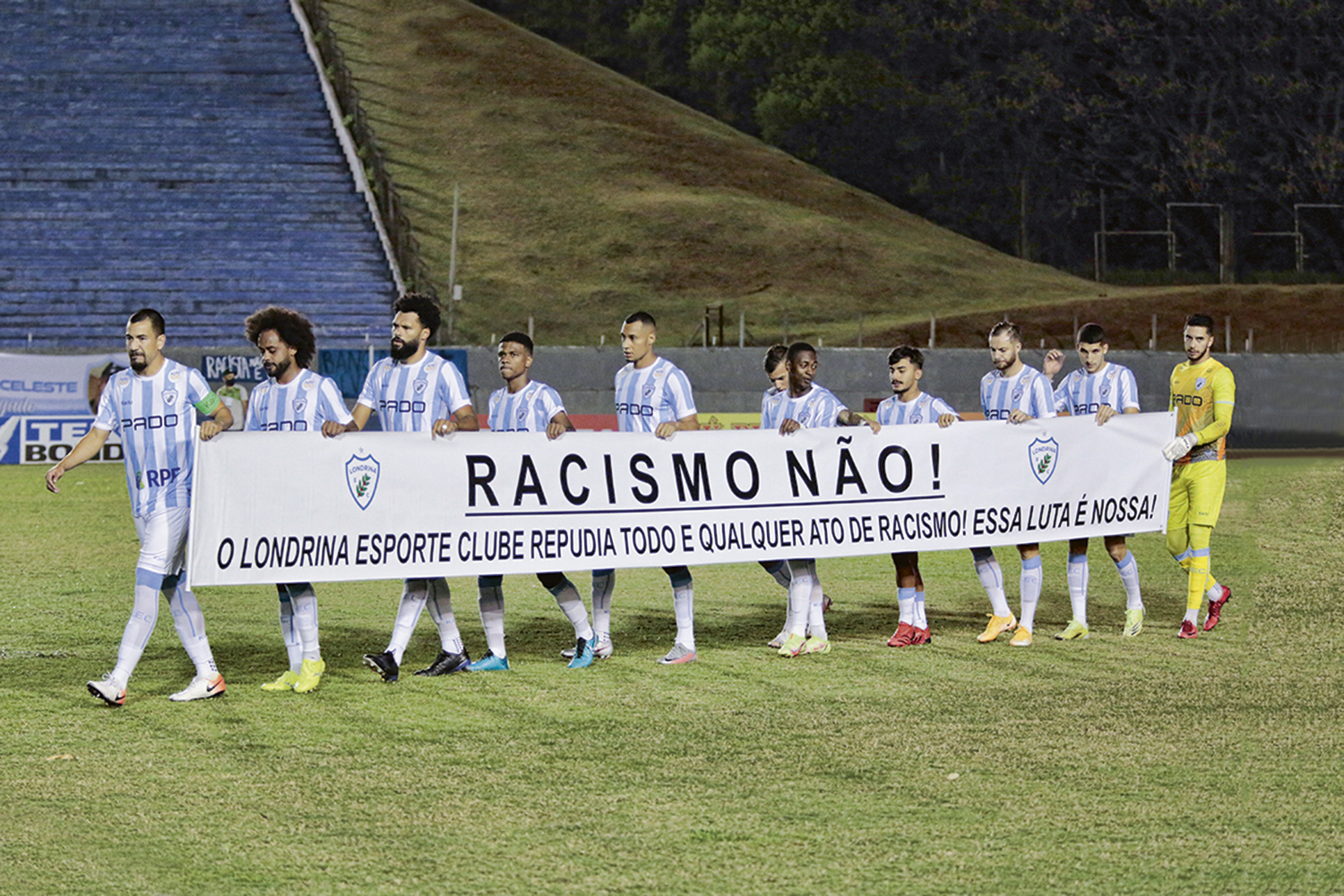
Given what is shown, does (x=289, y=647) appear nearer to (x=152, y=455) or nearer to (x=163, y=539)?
(x=163, y=539)

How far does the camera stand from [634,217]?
47656 millimetres

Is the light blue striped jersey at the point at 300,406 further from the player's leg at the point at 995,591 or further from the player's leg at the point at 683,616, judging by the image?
the player's leg at the point at 995,591

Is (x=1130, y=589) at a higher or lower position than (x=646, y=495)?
lower

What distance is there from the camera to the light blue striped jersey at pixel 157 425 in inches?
343

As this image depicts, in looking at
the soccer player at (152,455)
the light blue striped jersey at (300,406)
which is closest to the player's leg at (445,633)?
the light blue striped jersey at (300,406)

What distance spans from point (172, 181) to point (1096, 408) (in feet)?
113

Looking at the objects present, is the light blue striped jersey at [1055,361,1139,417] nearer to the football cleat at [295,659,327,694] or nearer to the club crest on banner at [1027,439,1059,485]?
the club crest on banner at [1027,439,1059,485]

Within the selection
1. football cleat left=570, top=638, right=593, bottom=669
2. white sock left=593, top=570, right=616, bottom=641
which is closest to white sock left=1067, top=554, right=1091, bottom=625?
white sock left=593, top=570, right=616, bottom=641

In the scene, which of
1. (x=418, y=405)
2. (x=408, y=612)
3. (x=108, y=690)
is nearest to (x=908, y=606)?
(x=408, y=612)

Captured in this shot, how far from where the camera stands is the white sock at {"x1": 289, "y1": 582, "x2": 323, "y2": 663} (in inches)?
365

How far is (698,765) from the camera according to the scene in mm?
7434

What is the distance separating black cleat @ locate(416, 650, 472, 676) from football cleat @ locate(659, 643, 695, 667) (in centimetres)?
125

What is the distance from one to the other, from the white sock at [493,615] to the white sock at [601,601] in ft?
2.31

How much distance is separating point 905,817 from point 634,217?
138ft
